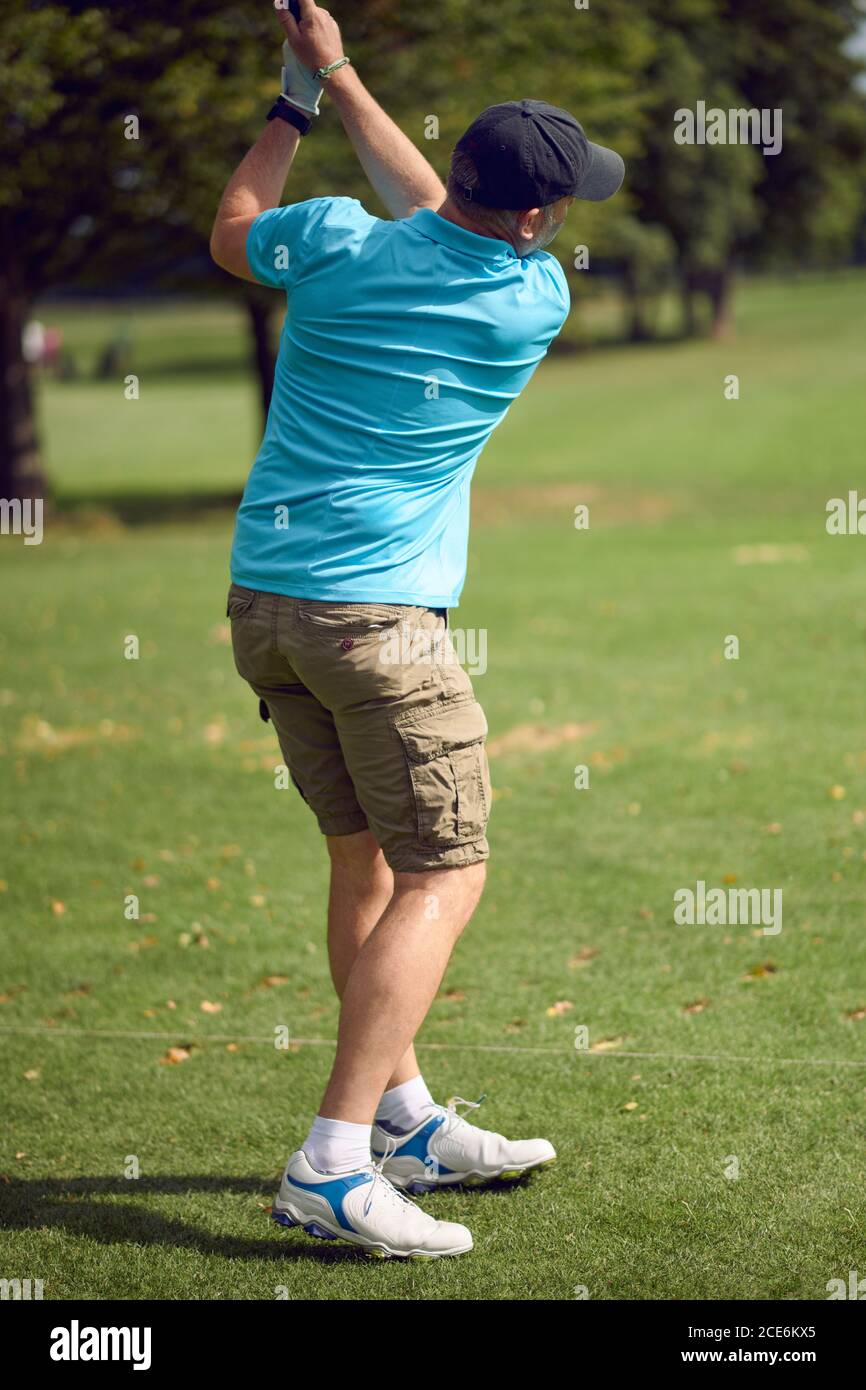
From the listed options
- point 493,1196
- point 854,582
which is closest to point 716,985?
point 493,1196

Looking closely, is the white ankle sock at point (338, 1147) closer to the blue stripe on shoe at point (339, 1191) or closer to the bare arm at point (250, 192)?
the blue stripe on shoe at point (339, 1191)

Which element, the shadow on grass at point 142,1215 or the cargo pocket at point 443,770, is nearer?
the cargo pocket at point 443,770

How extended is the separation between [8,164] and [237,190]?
14921 mm

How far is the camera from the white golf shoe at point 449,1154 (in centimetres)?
368

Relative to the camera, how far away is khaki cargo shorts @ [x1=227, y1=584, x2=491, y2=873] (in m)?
3.33

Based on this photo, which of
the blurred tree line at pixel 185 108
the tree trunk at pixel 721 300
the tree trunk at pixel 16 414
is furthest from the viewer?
the tree trunk at pixel 721 300

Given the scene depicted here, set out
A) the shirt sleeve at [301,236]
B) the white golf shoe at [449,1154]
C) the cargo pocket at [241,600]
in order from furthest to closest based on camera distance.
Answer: the white golf shoe at [449,1154] < the cargo pocket at [241,600] < the shirt sleeve at [301,236]

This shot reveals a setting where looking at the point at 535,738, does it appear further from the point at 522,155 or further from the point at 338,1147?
the point at 522,155

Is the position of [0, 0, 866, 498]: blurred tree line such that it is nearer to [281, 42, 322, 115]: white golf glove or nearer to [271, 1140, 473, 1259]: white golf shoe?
[281, 42, 322, 115]: white golf glove

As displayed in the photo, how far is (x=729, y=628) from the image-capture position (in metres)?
11.5

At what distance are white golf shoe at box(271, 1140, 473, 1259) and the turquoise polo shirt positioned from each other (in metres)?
1.24

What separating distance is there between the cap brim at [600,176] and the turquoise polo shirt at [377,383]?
169mm

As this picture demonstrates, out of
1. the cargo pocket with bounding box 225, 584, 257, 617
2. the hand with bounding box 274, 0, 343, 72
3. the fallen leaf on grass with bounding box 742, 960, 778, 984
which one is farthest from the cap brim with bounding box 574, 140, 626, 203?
the fallen leaf on grass with bounding box 742, 960, 778, 984

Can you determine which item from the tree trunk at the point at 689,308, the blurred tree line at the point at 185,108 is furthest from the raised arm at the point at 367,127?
the tree trunk at the point at 689,308
